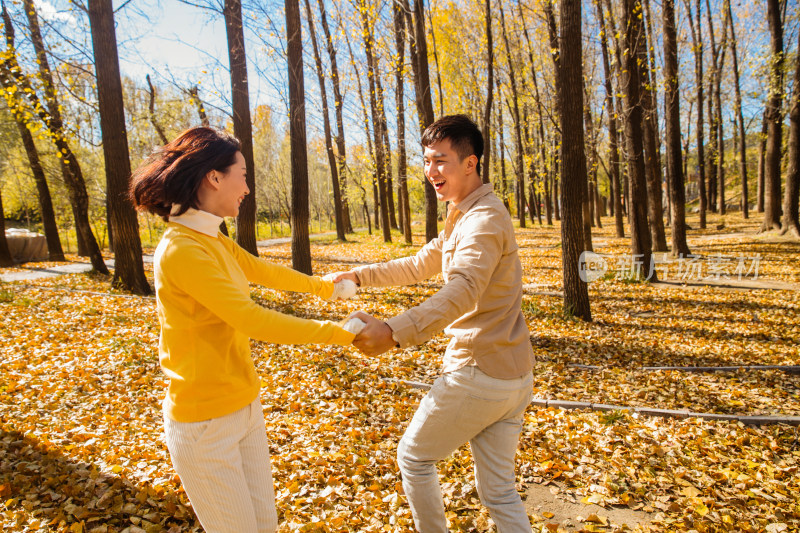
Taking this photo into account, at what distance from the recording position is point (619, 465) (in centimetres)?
405

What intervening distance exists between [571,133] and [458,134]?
6685 millimetres

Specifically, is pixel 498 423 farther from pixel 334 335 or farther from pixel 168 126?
pixel 168 126

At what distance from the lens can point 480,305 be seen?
229 centimetres

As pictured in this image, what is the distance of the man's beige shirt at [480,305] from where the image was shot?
2.13m

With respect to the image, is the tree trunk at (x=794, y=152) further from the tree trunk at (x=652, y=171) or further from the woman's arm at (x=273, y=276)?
the woman's arm at (x=273, y=276)

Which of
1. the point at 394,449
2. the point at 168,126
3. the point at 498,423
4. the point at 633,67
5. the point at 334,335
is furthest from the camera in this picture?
the point at 168,126

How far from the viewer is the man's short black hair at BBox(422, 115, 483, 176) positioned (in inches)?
94.3

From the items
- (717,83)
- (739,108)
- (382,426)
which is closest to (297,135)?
(382,426)

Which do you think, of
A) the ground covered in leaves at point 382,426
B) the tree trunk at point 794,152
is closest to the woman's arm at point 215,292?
the ground covered in leaves at point 382,426

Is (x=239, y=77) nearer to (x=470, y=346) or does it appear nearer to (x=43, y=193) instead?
(x=43, y=193)

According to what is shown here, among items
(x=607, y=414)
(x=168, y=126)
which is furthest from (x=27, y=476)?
(x=168, y=126)

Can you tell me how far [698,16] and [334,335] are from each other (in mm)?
26956

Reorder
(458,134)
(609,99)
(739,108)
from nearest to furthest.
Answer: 1. (458,134)
2. (609,99)
3. (739,108)

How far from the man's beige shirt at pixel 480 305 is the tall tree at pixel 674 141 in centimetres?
1383
